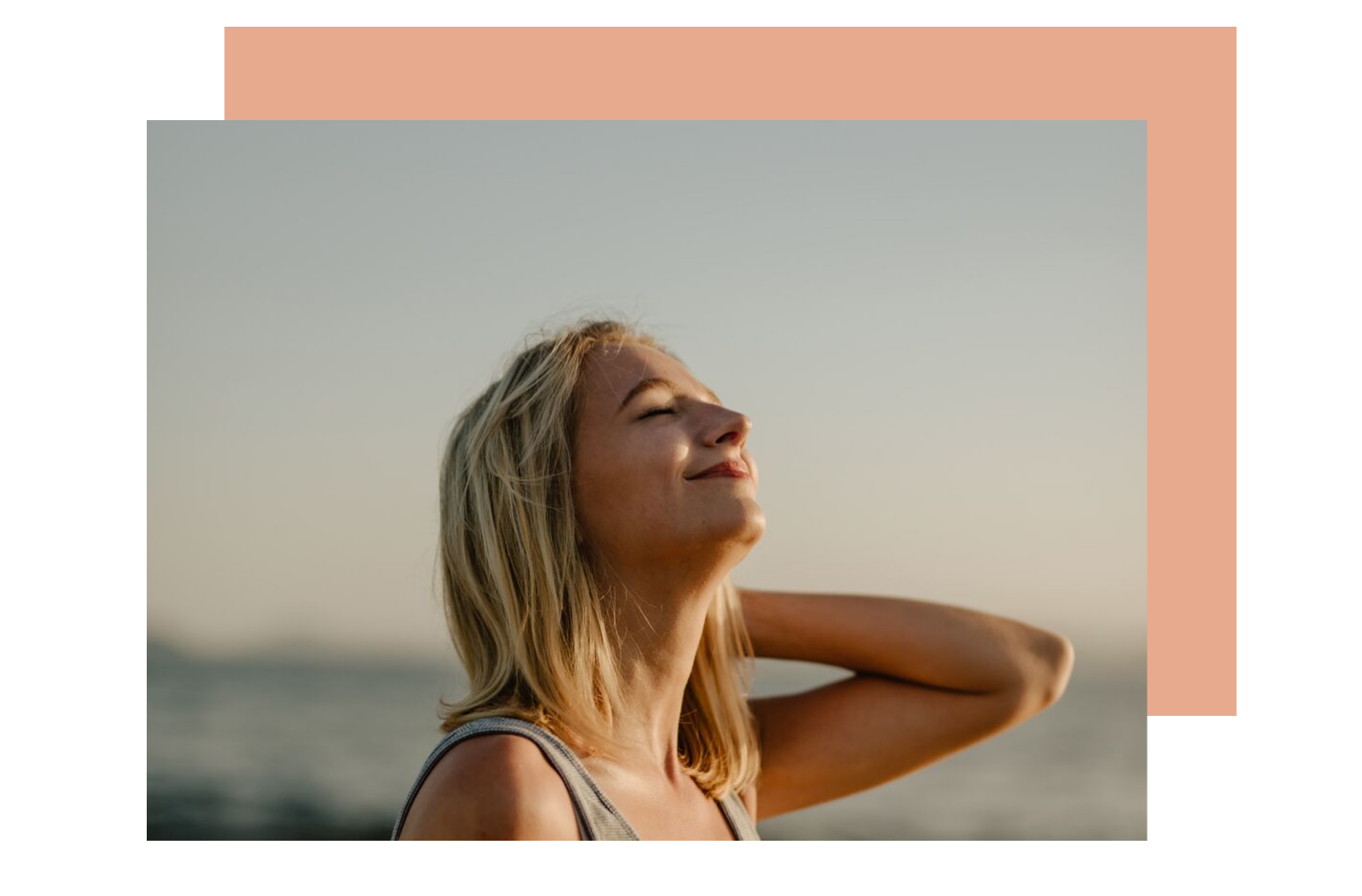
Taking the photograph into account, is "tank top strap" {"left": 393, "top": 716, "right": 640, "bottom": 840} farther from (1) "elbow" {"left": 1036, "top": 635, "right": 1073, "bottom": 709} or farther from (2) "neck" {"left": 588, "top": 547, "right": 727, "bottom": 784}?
(1) "elbow" {"left": 1036, "top": 635, "right": 1073, "bottom": 709}

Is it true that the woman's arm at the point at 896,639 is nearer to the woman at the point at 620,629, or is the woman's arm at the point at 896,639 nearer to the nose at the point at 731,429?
the woman at the point at 620,629

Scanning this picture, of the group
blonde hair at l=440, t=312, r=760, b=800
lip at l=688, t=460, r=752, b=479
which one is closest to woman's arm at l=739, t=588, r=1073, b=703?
blonde hair at l=440, t=312, r=760, b=800

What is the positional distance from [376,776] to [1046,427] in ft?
29.5

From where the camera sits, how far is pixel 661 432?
2.18m

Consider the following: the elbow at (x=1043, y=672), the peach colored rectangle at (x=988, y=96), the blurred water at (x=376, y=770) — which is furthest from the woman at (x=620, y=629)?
the blurred water at (x=376, y=770)

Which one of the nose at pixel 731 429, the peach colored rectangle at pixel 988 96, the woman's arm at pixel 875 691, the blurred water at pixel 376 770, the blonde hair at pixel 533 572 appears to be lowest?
the blurred water at pixel 376 770

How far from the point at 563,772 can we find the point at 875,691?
3.01 ft

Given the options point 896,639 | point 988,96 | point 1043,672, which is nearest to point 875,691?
point 896,639

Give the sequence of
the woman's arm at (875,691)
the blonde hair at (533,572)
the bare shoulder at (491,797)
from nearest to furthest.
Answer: the bare shoulder at (491,797)
the blonde hair at (533,572)
the woman's arm at (875,691)

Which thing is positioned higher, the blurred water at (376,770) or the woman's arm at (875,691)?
the woman's arm at (875,691)

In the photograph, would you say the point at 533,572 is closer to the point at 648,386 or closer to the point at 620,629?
the point at 620,629

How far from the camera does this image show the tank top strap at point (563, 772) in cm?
187
